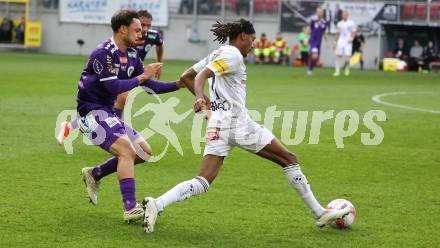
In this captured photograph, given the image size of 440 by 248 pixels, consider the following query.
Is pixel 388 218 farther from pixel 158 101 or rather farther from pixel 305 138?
pixel 158 101

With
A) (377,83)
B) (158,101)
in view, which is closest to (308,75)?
(377,83)

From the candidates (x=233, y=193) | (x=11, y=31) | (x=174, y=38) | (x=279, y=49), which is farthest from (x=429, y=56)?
(x=233, y=193)

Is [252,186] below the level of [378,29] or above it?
below

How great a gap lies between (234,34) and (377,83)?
22.4 m

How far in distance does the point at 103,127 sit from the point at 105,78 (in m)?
0.49

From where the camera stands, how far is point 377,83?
30.0 metres

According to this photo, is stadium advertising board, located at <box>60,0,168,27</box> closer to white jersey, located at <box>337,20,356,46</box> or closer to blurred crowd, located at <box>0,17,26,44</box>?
blurred crowd, located at <box>0,17,26,44</box>

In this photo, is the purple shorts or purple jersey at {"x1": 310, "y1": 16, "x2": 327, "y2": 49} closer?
the purple shorts

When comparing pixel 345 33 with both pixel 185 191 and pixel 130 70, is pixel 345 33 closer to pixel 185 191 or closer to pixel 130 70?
pixel 130 70

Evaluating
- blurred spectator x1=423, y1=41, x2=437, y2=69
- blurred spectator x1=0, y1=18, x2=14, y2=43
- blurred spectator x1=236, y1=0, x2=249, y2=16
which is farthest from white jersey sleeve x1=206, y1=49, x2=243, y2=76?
blurred spectator x1=0, y1=18, x2=14, y2=43

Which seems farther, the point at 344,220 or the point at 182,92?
the point at 182,92

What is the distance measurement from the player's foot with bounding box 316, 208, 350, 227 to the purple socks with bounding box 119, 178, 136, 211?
5.65ft

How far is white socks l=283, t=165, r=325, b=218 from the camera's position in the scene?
8.33 metres

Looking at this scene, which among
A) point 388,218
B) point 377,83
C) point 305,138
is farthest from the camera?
point 377,83
